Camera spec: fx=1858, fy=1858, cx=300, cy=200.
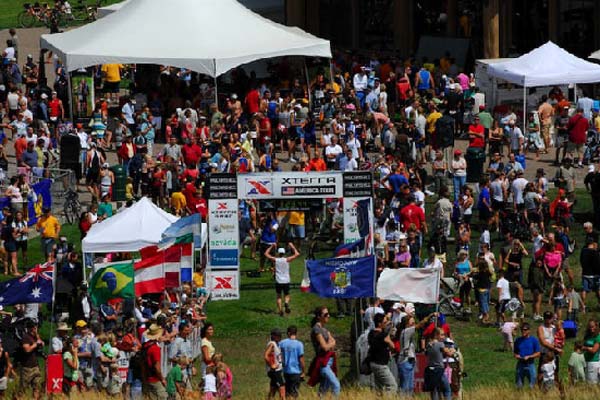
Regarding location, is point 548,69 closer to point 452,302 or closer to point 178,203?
point 178,203

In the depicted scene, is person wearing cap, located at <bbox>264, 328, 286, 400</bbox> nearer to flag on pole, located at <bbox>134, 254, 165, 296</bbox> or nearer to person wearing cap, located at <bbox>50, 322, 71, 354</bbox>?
flag on pole, located at <bbox>134, 254, 165, 296</bbox>

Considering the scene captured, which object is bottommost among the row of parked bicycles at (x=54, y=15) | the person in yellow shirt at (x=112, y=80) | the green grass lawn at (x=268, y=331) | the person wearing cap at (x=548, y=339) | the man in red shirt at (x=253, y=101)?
the green grass lawn at (x=268, y=331)

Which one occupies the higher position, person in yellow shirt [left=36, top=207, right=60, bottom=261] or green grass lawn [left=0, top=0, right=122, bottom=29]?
green grass lawn [left=0, top=0, right=122, bottom=29]

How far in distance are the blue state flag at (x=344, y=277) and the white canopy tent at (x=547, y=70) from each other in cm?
1563

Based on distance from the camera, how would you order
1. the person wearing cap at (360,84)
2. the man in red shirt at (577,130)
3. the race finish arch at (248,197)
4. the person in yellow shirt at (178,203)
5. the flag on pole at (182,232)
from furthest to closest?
the person wearing cap at (360,84)
the man in red shirt at (577,130)
the person in yellow shirt at (178,203)
the race finish arch at (248,197)
the flag on pole at (182,232)

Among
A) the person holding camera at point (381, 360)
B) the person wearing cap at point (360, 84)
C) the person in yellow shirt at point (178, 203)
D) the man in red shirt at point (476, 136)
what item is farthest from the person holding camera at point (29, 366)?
the person wearing cap at point (360, 84)

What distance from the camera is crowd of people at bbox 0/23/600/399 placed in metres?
29.2

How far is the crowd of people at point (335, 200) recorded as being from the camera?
29234 millimetres

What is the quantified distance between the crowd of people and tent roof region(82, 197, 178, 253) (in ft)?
2.80

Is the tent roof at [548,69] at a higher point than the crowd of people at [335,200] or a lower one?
higher

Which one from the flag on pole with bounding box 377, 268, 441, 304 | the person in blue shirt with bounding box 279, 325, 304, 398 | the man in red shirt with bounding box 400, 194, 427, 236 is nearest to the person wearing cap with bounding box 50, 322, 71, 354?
the person in blue shirt with bounding box 279, 325, 304, 398

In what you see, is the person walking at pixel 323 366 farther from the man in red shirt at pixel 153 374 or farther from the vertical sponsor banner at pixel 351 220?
the vertical sponsor banner at pixel 351 220

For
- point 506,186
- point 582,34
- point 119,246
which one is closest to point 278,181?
point 119,246

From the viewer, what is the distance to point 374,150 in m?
45.2
